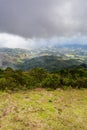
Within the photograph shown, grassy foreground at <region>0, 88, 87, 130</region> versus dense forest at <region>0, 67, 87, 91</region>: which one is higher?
dense forest at <region>0, 67, 87, 91</region>

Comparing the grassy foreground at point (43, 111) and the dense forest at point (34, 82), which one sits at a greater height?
the dense forest at point (34, 82)

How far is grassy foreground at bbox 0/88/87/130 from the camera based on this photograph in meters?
12.0

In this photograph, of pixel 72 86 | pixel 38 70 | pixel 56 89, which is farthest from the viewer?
pixel 38 70

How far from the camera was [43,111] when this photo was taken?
14281 millimetres

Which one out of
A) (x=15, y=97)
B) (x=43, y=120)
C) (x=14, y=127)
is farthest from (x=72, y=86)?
(x=14, y=127)

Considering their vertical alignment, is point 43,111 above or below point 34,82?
below

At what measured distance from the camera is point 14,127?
37.9 ft

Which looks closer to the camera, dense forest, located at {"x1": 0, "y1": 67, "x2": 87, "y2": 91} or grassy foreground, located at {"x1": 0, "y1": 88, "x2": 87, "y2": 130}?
grassy foreground, located at {"x1": 0, "y1": 88, "x2": 87, "y2": 130}

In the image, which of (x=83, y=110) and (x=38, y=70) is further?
(x=38, y=70)

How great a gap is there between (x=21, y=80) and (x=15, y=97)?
5334 mm

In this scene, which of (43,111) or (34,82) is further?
(34,82)

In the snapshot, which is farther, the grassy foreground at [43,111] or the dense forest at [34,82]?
the dense forest at [34,82]

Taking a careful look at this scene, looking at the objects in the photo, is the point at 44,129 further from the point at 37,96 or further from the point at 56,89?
the point at 56,89

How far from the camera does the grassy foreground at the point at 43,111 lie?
12.0 metres
